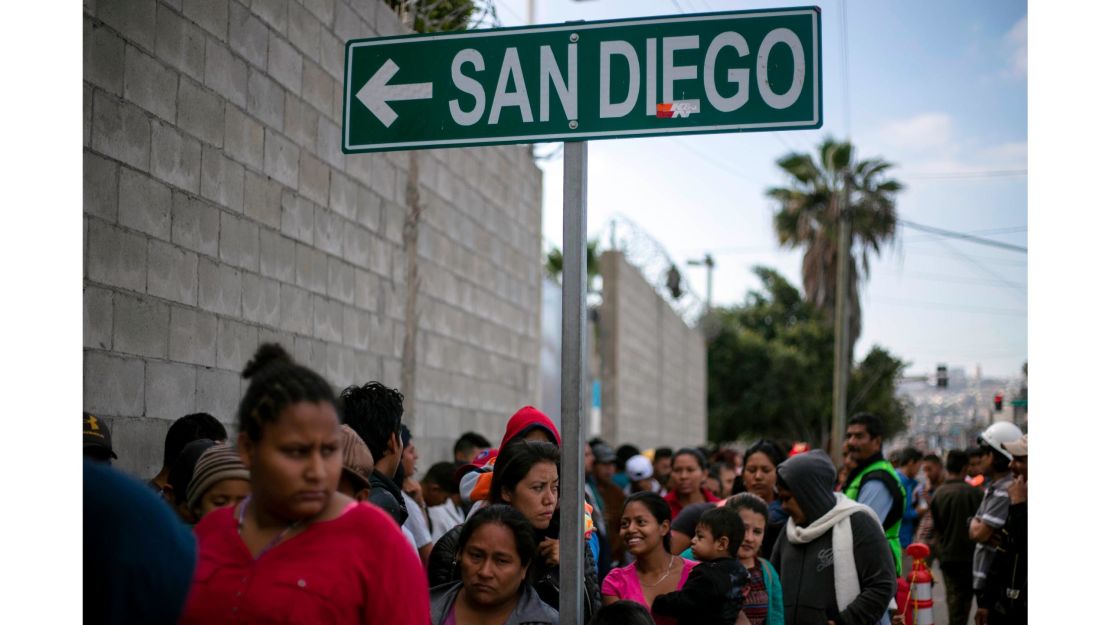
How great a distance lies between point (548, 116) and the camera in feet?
11.8

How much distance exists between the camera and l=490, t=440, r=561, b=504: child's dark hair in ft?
15.5

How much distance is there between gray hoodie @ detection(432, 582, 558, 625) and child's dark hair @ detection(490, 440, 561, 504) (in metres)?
0.60

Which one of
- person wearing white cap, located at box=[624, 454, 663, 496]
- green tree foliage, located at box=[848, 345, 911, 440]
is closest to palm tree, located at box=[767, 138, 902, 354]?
green tree foliage, located at box=[848, 345, 911, 440]

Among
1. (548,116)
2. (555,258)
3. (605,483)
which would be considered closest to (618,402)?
(605,483)

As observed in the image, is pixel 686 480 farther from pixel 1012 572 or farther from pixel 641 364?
pixel 641 364

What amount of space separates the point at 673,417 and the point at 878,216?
12.8 m

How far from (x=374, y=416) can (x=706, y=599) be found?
5.16ft

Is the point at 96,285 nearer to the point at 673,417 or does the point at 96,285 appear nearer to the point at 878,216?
the point at 673,417

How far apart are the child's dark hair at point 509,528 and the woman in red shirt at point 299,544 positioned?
4.40 feet

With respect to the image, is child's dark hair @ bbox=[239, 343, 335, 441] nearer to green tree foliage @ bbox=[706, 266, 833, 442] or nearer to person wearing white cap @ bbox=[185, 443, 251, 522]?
person wearing white cap @ bbox=[185, 443, 251, 522]

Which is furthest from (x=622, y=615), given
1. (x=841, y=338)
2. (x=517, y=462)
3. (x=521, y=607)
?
(x=841, y=338)

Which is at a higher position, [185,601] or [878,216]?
→ [878,216]

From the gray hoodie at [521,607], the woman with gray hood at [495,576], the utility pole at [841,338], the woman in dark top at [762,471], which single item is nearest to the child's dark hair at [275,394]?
the woman with gray hood at [495,576]

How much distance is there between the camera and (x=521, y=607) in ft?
13.2
